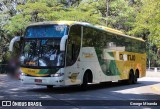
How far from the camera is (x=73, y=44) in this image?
54.7 ft

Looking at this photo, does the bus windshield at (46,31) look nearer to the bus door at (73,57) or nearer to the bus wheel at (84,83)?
the bus door at (73,57)

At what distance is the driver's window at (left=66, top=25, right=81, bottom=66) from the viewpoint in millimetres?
16266

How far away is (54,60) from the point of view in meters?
15.9

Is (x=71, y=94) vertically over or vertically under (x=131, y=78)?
under

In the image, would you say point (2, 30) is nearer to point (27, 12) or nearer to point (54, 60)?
point (27, 12)

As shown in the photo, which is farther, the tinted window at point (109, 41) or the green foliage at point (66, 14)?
the green foliage at point (66, 14)

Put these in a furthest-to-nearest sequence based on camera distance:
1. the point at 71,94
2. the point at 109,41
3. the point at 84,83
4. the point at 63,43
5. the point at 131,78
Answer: the point at 131,78 < the point at 109,41 < the point at 84,83 < the point at 71,94 < the point at 63,43

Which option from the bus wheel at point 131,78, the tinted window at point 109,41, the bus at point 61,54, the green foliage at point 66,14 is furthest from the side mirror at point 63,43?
the green foliage at point 66,14

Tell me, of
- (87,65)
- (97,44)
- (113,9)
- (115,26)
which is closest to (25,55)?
(87,65)

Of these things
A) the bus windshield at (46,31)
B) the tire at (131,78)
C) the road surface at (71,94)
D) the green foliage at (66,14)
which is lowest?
the road surface at (71,94)

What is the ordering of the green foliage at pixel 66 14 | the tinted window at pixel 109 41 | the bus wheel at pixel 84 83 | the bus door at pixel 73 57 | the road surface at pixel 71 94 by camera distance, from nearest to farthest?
the road surface at pixel 71 94 < the bus door at pixel 73 57 < the bus wheel at pixel 84 83 < the tinted window at pixel 109 41 < the green foliage at pixel 66 14

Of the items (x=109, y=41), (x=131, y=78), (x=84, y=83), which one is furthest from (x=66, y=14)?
(x=84, y=83)

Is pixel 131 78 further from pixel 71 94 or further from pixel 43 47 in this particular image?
pixel 43 47

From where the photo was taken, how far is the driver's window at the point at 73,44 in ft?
53.4
